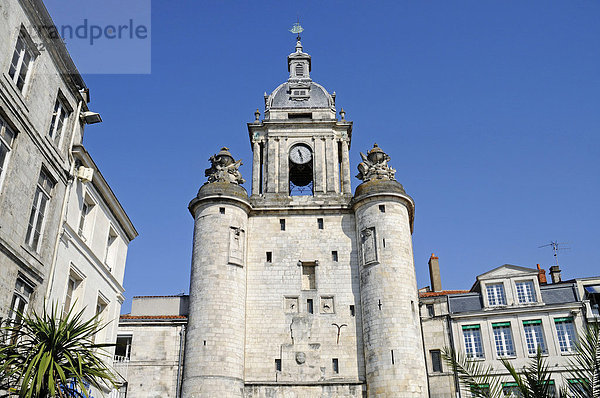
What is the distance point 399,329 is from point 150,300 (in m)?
12.5

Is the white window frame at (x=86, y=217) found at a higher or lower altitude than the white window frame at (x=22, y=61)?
lower

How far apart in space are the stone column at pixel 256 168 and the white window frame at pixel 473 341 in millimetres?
13153

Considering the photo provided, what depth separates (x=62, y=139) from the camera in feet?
54.3

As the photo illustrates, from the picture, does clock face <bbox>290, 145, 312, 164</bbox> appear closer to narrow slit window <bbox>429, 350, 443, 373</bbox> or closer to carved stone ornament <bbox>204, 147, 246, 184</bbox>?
carved stone ornament <bbox>204, 147, 246, 184</bbox>

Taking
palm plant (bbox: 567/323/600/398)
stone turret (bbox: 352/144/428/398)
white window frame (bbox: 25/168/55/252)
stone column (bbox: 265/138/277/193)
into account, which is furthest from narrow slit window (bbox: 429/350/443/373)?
palm plant (bbox: 567/323/600/398)

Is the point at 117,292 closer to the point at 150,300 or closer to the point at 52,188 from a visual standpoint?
the point at 52,188

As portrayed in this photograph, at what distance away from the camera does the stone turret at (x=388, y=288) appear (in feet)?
87.5

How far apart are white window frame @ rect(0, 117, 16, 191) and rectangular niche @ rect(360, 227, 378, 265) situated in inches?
743

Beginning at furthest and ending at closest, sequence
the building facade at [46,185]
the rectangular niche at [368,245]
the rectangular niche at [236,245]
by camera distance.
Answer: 1. the rectangular niche at [236,245]
2. the rectangular niche at [368,245]
3. the building facade at [46,185]

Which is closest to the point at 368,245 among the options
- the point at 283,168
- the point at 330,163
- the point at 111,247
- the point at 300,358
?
the point at 300,358

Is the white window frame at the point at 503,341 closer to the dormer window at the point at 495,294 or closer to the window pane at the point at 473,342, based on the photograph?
the window pane at the point at 473,342

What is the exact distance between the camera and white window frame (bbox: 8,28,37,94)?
46.0ft

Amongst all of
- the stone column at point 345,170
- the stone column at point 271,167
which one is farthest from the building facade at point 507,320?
the stone column at point 271,167

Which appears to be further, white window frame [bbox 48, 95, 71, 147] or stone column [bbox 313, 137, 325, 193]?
stone column [bbox 313, 137, 325, 193]
